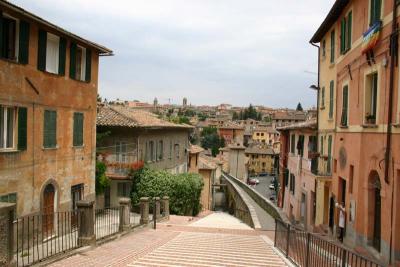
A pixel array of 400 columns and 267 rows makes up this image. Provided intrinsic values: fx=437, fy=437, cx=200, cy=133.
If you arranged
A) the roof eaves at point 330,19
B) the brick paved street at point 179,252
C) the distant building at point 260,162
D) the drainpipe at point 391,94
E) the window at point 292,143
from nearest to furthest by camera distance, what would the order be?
1. the brick paved street at point 179,252
2. the drainpipe at point 391,94
3. the roof eaves at point 330,19
4. the window at point 292,143
5. the distant building at point 260,162

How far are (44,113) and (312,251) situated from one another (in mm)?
11662

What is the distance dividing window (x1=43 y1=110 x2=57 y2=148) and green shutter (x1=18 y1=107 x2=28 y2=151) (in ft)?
4.46

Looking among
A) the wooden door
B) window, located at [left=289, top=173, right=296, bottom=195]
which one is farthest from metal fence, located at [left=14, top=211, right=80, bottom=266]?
window, located at [left=289, top=173, right=296, bottom=195]

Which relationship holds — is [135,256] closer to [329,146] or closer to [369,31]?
[369,31]

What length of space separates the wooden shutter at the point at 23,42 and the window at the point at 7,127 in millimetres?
1836

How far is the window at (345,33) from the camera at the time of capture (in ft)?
56.4

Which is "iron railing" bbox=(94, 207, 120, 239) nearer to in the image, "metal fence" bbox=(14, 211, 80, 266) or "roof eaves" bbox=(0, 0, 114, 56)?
"metal fence" bbox=(14, 211, 80, 266)

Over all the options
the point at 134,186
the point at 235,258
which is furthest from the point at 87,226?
the point at 134,186

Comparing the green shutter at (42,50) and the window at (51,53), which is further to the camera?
the window at (51,53)

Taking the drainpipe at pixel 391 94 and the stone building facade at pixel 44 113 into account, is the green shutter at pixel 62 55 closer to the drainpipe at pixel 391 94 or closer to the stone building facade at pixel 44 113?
the stone building facade at pixel 44 113

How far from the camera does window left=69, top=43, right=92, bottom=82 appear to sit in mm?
19031

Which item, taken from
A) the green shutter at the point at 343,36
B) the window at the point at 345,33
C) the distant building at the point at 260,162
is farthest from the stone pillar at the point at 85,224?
the distant building at the point at 260,162

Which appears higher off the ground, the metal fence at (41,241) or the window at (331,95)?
the window at (331,95)

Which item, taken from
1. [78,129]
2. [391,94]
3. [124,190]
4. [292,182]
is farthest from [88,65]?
[292,182]
